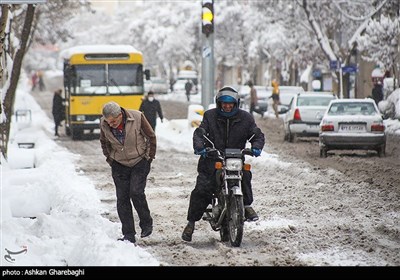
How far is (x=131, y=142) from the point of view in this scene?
34.5ft

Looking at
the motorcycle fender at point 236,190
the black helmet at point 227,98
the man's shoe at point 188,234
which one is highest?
the black helmet at point 227,98

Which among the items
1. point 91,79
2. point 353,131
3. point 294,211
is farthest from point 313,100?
point 294,211

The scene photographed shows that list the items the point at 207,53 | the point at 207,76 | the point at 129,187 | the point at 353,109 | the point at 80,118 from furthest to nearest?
1. the point at 80,118
2. the point at 207,76
3. the point at 207,53
4. the point at 353,109
5. the point at 129,187

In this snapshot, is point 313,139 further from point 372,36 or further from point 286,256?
point 286,256

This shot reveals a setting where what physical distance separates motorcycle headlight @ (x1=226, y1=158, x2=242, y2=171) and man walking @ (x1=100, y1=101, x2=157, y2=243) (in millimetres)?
1058

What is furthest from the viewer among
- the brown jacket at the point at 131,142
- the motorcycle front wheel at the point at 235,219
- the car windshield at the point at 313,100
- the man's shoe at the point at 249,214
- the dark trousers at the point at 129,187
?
the car windshield at the point at 313,100

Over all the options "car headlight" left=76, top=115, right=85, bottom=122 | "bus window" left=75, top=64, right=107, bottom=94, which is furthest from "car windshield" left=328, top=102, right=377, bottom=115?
"car headlight" left=76, top=115, right=85, bottom=122

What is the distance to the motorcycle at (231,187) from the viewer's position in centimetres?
993

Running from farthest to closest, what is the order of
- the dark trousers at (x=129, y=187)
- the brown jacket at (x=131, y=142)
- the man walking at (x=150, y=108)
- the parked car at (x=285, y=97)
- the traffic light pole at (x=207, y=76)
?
the parked car at (x=285, y=97) → the traffic light pole at (x=207, y=76) → the man walking at (x=150, y=108) → the dark trousers at (x=129, y=187) → the brown jacket at (x=131, y=142)

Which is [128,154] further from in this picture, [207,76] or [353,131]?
[207,76]

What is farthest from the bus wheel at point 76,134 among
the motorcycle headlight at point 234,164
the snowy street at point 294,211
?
the motorcycle headlight at point 234,164

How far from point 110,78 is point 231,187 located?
2122 cm

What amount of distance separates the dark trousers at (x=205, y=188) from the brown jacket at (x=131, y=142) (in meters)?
0.63

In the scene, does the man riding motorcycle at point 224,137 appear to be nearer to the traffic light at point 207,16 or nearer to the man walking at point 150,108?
the traffic light at point 207,16
